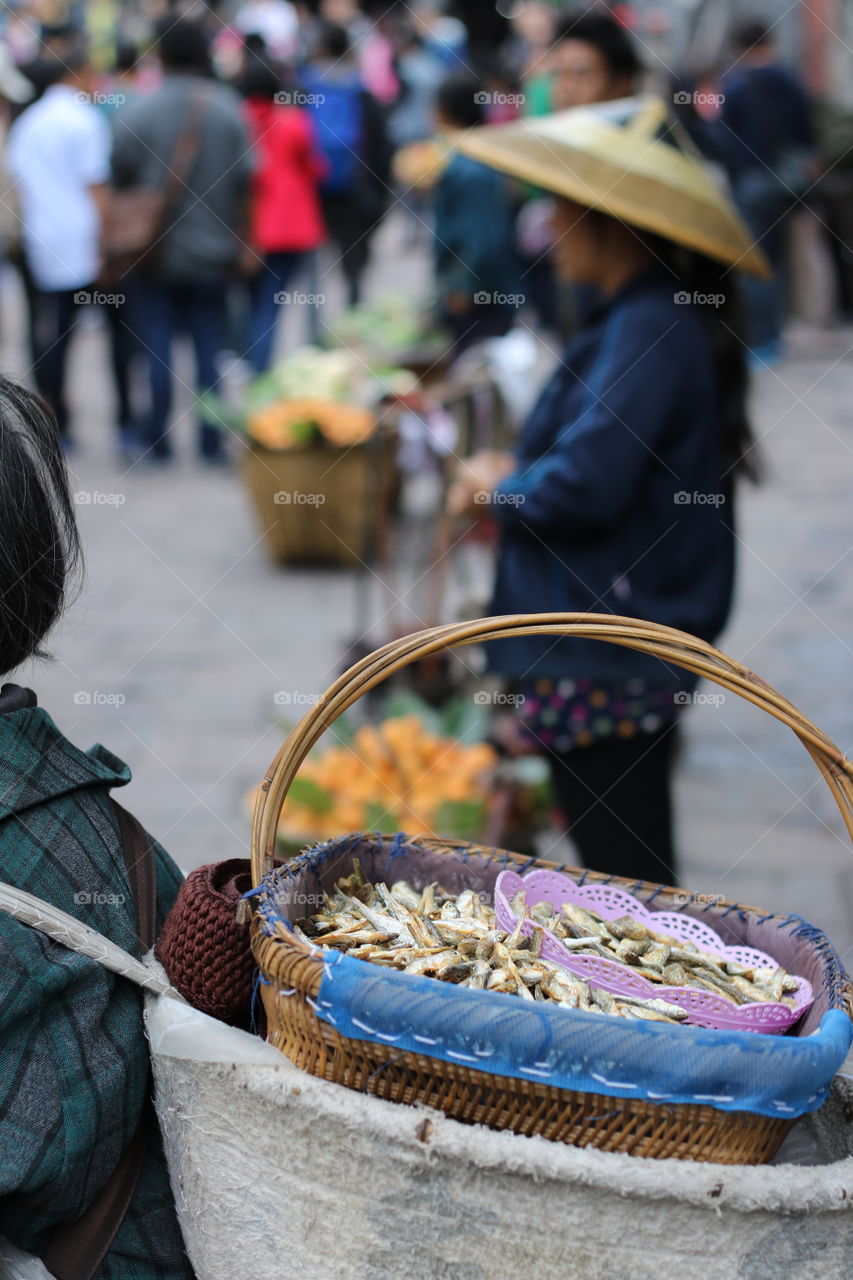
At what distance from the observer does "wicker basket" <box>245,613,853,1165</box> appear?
972 millimetres

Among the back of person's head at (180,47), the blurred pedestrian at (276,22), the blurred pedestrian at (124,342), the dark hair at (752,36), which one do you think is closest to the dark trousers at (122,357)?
the blurred pedestrian at (124,342)

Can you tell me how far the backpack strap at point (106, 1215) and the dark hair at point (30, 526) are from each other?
0.75ft

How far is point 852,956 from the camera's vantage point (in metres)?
2.79

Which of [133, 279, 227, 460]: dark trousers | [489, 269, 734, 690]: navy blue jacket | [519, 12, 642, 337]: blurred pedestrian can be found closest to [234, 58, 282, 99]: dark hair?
[133, 279, 227, 460]: dark trousers

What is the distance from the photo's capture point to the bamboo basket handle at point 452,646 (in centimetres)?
116

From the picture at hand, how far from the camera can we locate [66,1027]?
1.12 meters

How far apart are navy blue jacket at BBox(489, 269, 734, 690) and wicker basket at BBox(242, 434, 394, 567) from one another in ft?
9.22

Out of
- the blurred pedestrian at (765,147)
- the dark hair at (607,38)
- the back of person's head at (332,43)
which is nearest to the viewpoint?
the dark hair at (607,38)

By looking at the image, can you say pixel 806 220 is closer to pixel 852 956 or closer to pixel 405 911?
pixel 852 956

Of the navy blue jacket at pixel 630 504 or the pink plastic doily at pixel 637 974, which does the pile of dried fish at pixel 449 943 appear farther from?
the navy blue jacket at pixel 630 504

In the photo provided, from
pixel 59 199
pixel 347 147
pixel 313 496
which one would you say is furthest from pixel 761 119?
pixel 313 496

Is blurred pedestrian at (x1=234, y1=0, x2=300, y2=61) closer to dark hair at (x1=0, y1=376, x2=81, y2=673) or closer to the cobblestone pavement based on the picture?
the cobblestone pavement

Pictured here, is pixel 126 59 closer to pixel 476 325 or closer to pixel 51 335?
pixel 51 335

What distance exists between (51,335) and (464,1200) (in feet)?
20.3
